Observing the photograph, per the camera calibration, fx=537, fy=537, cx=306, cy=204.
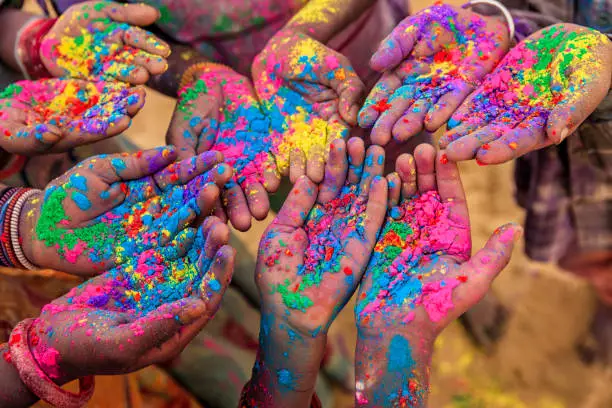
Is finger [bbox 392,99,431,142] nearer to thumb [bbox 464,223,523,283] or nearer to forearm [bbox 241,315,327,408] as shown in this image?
thumb [bbox 464,223,523,283]

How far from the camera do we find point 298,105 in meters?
1.49

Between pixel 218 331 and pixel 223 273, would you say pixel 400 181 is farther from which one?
pixel 218 331

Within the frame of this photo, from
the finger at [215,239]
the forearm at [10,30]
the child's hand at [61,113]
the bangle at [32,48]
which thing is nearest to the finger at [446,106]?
the finger at [215,239]

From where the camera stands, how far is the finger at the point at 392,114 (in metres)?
1.29

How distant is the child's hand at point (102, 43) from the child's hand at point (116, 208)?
14.2 inches

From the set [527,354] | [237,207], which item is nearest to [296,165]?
[237,207]

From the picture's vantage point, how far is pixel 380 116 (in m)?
1.32

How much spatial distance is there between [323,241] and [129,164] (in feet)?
1.67

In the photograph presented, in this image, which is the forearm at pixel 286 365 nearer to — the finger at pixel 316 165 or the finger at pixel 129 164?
the finger at pixel 316 165

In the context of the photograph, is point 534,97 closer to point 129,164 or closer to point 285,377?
point 285,377

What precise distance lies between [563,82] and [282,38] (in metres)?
0.78

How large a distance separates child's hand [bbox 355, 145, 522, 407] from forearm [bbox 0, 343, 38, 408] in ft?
2.23

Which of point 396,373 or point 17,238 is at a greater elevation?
point 17,238

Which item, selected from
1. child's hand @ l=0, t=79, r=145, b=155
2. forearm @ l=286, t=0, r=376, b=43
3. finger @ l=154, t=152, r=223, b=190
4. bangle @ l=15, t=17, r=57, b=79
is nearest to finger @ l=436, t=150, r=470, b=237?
finger @ l=154, t=152, r=223, b=190
